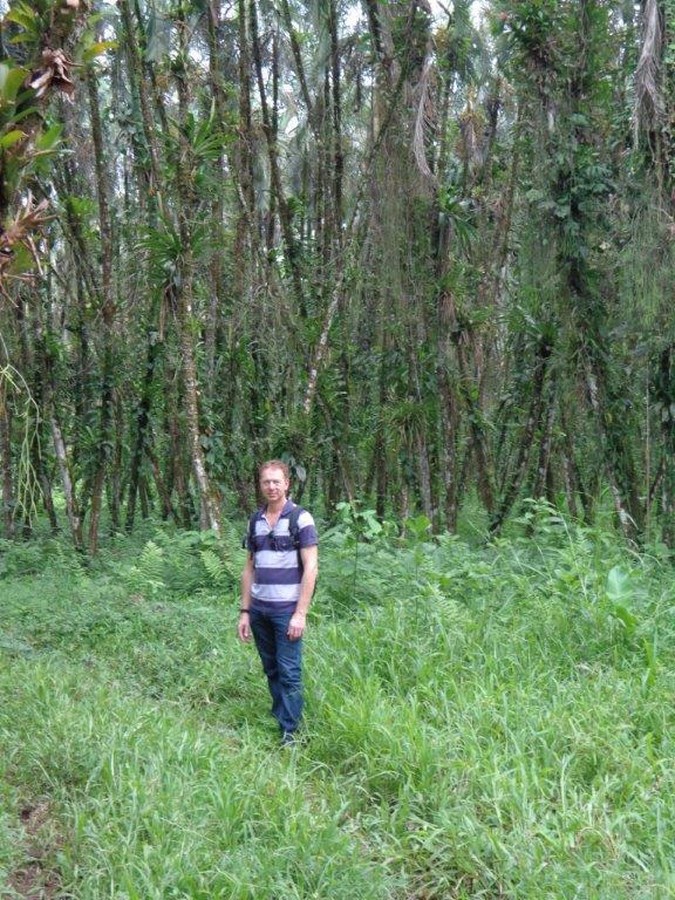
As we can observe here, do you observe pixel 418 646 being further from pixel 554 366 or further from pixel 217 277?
pixel 217 277

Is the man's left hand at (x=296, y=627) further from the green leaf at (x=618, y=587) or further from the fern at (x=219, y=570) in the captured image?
the fern at (x=219, y=570)

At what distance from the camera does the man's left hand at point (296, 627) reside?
4.92 m

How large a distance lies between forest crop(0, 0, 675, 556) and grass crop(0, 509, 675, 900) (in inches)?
103

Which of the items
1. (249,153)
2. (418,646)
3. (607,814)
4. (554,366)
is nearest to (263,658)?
(418,646)

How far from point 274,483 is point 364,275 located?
7957 millimetres

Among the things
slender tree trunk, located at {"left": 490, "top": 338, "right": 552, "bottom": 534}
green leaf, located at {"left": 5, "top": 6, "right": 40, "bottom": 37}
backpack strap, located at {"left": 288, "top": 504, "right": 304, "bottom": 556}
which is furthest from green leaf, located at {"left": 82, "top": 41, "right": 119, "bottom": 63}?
slender tree trunk, located at {"left": 490, "top": 338, "right": 552, "bottom": 534}

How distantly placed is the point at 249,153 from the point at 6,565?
6.09m

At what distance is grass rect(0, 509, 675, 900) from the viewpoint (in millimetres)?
3465

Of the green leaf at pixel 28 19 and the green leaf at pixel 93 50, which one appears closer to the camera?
the green leaf at pixel 28 19

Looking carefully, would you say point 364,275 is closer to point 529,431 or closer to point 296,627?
point 529,431

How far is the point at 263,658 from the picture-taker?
5.20m

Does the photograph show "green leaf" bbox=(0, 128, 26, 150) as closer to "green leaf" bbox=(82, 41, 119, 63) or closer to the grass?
"green leaf" bbox=(82, 41, 119, 63)

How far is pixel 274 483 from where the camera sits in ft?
16.3

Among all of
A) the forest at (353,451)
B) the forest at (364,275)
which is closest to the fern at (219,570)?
the forest at (353,451)
